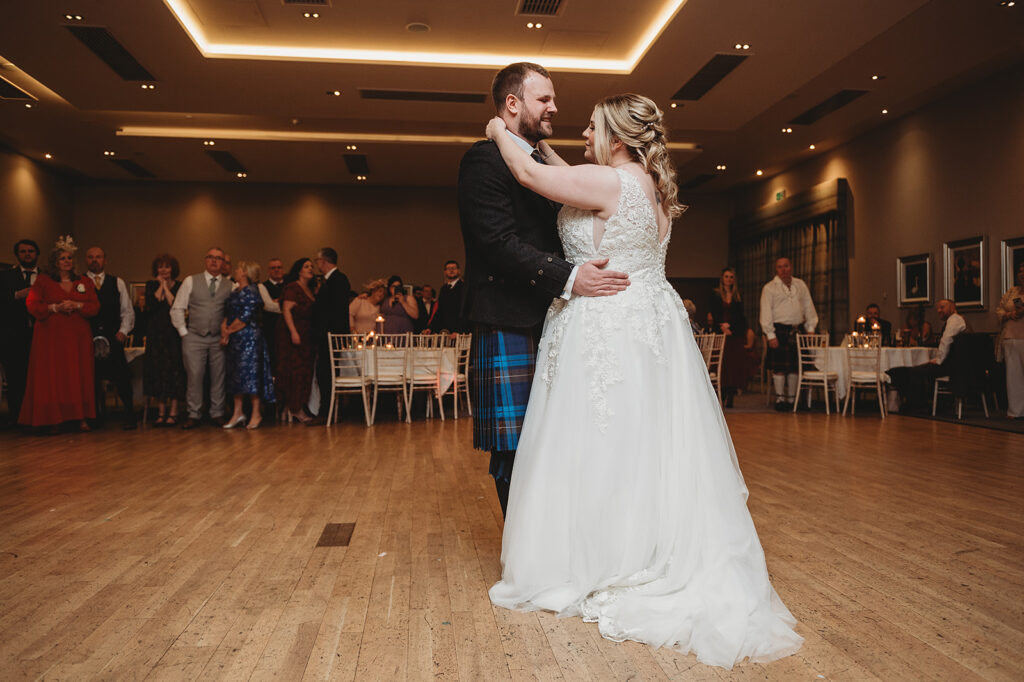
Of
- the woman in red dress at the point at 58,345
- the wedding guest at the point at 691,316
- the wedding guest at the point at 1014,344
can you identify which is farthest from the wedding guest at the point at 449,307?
the wedding guest at the point at 1014,344

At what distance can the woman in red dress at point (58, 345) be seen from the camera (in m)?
6.32

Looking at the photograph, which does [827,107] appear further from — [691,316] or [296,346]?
[296,346]

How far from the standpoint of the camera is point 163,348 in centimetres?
704

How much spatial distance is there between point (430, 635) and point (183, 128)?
10.5 metres

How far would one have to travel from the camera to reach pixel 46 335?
6.33m

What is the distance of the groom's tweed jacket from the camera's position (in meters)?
2.14

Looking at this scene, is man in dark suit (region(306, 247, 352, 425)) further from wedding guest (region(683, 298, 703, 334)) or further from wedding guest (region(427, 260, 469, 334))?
wedding guest (region(683, 298, 703, 334))

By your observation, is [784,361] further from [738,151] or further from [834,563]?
[834,563]

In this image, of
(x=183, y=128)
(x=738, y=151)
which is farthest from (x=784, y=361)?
(x=183, y=128)

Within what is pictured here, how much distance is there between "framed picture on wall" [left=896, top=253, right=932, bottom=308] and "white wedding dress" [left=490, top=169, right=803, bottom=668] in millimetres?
9223

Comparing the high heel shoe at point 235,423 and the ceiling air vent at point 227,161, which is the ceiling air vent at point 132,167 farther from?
the high heel shoe at point 235,423

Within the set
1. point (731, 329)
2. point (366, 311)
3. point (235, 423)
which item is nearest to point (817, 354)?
point (731, 329)

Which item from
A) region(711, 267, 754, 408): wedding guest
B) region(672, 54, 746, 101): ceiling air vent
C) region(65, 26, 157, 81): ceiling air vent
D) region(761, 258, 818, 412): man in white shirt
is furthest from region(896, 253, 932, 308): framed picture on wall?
region(65, 26, 157, 81): ceiling air vent

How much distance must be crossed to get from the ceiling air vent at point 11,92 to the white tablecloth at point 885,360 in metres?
10.1
